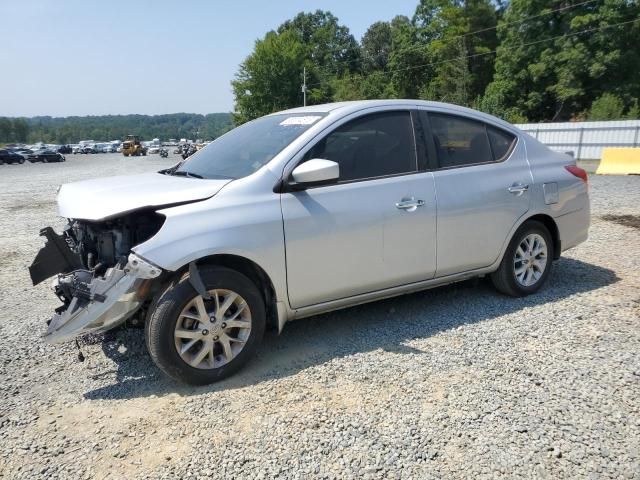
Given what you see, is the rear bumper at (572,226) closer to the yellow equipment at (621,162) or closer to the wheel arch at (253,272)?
the wheel arch at (253,272)

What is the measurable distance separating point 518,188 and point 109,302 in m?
3.55

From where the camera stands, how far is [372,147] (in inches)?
157

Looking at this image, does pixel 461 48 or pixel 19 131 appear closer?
pixel 461 48

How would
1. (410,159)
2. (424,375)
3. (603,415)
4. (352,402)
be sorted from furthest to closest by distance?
(410,159), (424,375), (352,402), (603,415)

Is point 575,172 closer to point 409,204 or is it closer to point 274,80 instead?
point 409,204

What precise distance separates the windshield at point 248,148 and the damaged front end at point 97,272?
2.31 feet

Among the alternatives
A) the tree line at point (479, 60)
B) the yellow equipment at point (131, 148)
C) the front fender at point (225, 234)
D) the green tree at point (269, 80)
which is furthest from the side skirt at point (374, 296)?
the green tree at point (269, 80)

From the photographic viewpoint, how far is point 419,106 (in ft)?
14.1

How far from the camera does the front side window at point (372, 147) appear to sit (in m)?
3.81

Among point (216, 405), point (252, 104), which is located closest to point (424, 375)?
point (216, 405)

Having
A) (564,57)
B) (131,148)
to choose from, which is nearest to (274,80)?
(131,148)

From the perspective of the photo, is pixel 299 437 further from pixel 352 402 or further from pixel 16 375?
pixel 16 375

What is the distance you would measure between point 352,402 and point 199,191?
1.71 metres

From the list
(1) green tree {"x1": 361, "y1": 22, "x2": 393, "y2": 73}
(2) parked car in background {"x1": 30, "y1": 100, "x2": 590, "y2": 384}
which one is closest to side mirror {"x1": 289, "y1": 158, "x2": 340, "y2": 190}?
(2) parked car in background {"x1": 30, "y1": 100, "x2": 590, "y2": 384}
